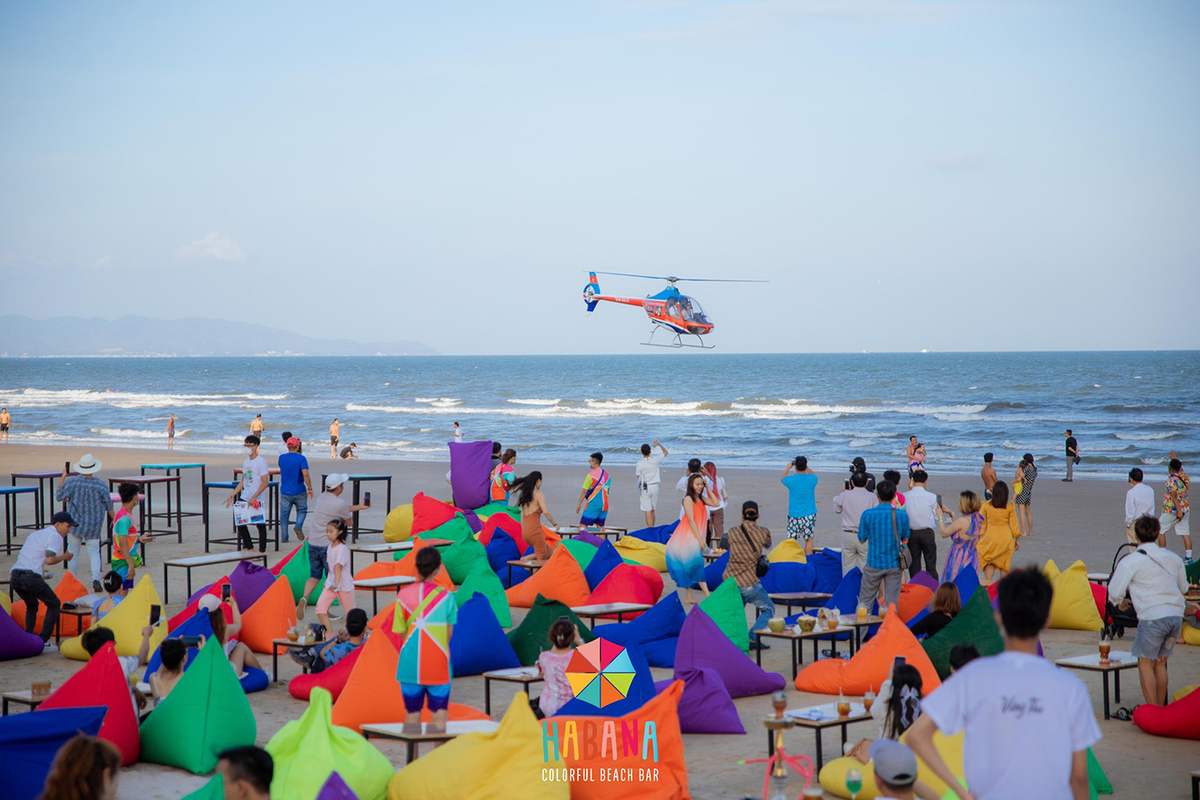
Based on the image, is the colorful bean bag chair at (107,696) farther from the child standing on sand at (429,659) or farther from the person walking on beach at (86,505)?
the person walking on beach at (86,505)

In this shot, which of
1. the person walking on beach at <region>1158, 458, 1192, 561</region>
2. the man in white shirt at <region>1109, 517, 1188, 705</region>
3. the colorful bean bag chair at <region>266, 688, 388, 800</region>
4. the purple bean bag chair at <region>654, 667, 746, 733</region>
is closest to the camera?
the colorful bean bag chair at <region>266, 688, 388, 800</region>

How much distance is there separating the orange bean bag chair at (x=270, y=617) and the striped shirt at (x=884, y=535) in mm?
4841

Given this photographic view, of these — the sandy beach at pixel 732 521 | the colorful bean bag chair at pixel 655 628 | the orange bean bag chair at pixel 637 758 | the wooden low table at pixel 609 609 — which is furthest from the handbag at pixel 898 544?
the orange bean bag chair at pixel 637 758

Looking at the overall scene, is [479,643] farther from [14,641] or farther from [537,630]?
[14,641]

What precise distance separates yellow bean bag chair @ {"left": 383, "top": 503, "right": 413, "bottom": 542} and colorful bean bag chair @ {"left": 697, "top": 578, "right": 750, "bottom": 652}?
6.73 metres

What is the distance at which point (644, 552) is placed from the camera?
13414 millimetres

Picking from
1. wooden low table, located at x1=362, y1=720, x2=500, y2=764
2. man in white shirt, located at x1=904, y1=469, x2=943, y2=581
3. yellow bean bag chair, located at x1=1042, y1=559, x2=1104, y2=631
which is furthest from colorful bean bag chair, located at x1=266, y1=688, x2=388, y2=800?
yellow bean bag chair, located at x1=1042, y1=559, x2=1104, y2=631

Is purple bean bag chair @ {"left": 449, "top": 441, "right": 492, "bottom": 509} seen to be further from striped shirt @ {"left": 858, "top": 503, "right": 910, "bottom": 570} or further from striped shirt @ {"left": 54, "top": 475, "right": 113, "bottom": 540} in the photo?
striped shirt @ {"left": 858, "top": 503, "right": 910, "bottom": 570}

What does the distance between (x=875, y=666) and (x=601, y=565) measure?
4051mm

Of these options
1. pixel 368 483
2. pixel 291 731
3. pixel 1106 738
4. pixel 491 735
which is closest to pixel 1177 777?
pixel 1106 738

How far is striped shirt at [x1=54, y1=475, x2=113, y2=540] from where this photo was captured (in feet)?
41.2

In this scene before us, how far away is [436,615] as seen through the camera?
22.6 feet

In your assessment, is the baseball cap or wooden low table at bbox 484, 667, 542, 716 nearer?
the baseball cap

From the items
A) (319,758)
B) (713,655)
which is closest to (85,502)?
(713,655)
